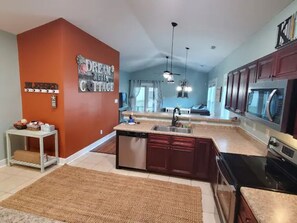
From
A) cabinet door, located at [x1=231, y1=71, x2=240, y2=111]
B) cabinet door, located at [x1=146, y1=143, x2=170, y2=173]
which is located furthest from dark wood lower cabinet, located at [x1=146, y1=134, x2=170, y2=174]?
cabinet door, located at [x1=231, y1=71, x2=240, y2=111]

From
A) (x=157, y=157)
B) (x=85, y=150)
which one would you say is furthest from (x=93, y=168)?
(x=157, y=157)

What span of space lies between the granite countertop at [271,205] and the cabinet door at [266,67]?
3.25ft

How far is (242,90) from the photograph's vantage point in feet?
7.70

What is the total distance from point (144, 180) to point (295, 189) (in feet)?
7.04

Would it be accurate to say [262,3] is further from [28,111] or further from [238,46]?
[28,111]

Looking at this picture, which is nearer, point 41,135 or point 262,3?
point 262,3

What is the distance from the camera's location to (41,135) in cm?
308

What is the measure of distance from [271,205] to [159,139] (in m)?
2.04

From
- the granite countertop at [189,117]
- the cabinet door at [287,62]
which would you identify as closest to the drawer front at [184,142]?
the granite countertop at [189,117]

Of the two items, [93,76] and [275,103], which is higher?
[93,76]

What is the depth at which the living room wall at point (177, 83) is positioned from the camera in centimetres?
985

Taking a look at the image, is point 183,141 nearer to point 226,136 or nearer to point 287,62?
point 226,136

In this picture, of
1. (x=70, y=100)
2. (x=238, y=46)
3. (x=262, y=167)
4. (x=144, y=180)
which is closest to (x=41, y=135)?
(x=70, y=100)

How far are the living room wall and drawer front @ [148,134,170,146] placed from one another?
23.7ft
